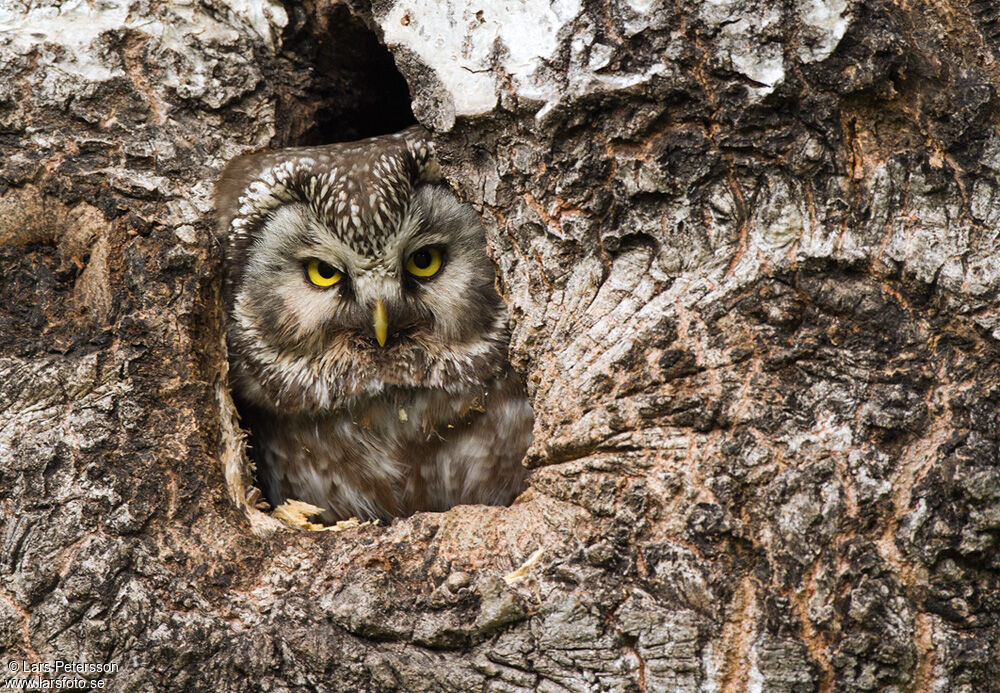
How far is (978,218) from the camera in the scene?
1.79 meters

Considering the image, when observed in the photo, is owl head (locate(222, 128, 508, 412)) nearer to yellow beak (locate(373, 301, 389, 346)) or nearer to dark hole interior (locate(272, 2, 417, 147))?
yellow beak (locate(373, 301, 389, 346))

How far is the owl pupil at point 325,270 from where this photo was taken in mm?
2521

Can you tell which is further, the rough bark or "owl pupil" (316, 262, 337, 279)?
"owl pupil" (316, 262, 337, 279)

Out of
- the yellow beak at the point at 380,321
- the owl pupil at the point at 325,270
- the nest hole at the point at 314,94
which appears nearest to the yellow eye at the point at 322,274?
the owl pupil at the point at 325,270

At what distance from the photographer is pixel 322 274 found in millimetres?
2547

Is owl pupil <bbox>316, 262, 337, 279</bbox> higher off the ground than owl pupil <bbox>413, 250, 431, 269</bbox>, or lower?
lower

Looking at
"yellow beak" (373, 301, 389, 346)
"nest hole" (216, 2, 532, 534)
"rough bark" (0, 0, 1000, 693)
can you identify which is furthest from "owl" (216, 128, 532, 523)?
"rough bark" (0, 0, 1000, 693)

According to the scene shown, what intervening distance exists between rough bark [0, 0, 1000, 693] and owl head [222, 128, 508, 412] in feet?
0.91

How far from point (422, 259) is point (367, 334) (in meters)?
0.28

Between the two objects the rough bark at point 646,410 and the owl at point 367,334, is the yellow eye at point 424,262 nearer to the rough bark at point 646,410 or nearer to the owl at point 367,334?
the owl at point 367,334

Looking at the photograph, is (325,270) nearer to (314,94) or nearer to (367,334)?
(367,334)

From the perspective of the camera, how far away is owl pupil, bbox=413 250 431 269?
2.51 m

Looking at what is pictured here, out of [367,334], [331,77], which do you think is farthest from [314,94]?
[367,334]

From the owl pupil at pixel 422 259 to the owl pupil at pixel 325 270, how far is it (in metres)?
0.23
